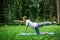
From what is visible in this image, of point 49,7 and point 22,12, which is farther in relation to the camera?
point 49,7

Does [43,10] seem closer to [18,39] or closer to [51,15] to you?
[51,15]

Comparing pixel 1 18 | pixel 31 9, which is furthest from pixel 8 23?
pixel 31 9

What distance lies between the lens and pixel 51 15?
1185cm

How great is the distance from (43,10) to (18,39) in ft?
21.2

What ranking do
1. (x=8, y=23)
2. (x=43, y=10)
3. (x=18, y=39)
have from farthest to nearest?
(x=43, y=10) < (x=8, y=23) < (x=18, y=39)

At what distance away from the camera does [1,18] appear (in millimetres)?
10016

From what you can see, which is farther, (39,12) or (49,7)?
(49,7)

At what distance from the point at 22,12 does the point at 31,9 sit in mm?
994

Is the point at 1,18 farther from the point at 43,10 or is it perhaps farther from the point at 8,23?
the point at 43,10

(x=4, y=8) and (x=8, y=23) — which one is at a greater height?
(x=4, y=8)

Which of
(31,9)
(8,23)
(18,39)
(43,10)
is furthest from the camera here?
(43,10)

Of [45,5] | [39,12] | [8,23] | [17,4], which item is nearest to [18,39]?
[8,23]

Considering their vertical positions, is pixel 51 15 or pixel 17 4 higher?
pixel 17 4

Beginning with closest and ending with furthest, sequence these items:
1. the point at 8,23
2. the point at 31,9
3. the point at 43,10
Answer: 1. the point at 8,23
2. the point at 31,9
3. the point at 43,10
